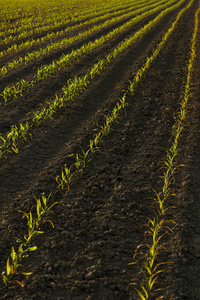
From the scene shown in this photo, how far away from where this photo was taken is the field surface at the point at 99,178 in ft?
9.16

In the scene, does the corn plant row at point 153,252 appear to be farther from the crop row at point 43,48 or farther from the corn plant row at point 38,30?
the corn plant row at point 38,30

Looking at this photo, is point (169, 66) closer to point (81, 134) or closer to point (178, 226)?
point (81, 134)

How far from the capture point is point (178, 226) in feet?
11.1

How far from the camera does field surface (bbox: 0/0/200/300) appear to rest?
279 centimetres

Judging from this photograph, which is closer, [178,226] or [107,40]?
[178,226]

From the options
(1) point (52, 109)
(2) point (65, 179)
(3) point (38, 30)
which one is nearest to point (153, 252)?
(2) point (65, 179)

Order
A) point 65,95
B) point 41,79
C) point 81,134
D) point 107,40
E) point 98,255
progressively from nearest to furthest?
point 98,255 < point 81,134 < point 65,95 < point 41,79 < point 107,40

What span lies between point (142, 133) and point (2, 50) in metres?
7.35

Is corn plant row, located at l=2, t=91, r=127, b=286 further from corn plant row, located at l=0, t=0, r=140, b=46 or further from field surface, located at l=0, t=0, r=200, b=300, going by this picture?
corn plant row, located at l=0, t=0, r=140, b=46

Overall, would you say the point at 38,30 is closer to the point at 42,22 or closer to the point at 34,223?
the point at 42,22

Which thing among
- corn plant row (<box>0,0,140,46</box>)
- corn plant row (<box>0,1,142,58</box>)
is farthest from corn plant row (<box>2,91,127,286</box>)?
corn plant row (<box>0,0,140,46</box>)

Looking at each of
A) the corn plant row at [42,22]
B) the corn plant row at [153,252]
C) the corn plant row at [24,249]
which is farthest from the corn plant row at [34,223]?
the corn plant row at [42,22]

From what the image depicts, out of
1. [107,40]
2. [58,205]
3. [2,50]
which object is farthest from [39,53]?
[58,205]

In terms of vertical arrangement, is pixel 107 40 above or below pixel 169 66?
above
